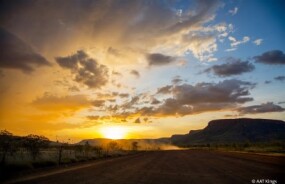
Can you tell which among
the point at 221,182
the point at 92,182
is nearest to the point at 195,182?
the point at 221,182

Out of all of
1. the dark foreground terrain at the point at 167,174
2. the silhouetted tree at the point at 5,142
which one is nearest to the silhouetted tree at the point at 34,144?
Result: the silhouetted tree at the point at 5,142

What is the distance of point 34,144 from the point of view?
1280 inches

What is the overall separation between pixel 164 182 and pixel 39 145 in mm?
21097

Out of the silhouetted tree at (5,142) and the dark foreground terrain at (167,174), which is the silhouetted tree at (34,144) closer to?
the silhouetted tree at (5,142)

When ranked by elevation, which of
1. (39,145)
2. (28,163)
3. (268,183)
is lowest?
(268,183)

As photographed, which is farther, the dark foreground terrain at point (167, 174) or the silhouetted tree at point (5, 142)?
the silhouetted tree at point (5, 142)

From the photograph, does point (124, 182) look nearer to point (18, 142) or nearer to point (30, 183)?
point (30, 183)

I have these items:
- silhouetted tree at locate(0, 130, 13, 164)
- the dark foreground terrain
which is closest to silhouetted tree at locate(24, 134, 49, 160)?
silhouetted tree at locate(0, 130, 13, 164)

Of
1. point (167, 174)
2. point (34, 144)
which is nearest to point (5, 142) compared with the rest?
point (34, 144)

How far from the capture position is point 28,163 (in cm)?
2525

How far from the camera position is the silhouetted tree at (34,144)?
31.8 meters

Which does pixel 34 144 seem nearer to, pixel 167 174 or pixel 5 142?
pixel 5 142

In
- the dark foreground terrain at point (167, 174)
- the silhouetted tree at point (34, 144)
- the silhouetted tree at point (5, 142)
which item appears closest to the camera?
the dark foreground terrain at point (167, 174)

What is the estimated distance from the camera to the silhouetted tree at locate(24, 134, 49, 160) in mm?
31781
